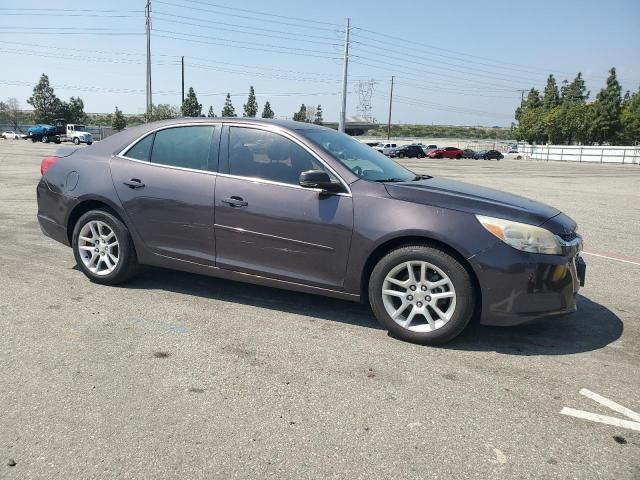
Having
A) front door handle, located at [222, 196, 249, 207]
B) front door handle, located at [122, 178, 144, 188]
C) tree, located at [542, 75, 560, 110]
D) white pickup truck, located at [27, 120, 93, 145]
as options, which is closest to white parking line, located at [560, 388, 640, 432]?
front door handle, located at [222, 196, 249, 207]

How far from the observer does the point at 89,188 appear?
4.95m

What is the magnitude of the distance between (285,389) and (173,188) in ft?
7.23

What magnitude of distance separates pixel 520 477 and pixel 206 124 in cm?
362

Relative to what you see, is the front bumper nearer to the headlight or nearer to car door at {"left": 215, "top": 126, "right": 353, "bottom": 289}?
the headlight

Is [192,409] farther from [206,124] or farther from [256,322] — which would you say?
[206,124]

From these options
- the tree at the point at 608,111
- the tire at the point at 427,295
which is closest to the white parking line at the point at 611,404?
the tire at the point at 427,295

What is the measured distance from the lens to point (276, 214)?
4.16 meters

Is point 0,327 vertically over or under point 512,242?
under

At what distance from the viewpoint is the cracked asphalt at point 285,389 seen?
8.09ft

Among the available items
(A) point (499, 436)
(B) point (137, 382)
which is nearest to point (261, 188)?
(B) point (137, 382)

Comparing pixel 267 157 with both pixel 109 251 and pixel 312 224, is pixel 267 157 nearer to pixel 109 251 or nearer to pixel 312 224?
pixel 312 224

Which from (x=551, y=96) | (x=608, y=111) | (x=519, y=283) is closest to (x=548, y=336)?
(x=519, y=283)

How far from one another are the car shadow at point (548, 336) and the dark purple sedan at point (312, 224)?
27cm

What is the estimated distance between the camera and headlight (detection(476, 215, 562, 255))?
12.0ft
